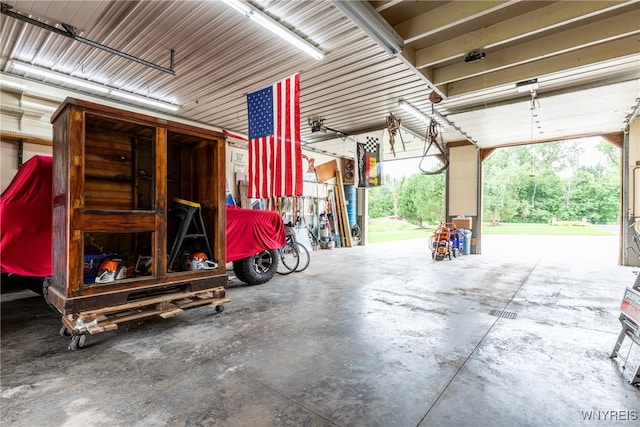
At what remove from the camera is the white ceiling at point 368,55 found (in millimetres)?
3926

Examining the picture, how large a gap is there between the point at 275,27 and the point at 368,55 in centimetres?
175

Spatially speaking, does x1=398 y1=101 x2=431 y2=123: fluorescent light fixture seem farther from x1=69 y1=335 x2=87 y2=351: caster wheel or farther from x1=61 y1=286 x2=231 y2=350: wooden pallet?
x1=69 y1=335 x2=87 y2=351: caster wheel

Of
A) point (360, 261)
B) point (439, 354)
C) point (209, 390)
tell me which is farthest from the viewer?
point (360, 261)

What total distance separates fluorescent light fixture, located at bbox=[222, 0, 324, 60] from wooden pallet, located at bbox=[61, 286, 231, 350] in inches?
139

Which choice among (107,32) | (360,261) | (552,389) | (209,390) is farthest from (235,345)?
(360,261)

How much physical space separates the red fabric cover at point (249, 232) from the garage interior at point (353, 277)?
27.3 inches

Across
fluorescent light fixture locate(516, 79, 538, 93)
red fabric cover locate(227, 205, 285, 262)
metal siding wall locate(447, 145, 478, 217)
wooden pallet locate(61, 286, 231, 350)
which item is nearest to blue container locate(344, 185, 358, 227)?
metal siding wall locate(447, 145, 478, 217)

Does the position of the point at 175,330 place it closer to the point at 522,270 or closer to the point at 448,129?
the point at 522,270

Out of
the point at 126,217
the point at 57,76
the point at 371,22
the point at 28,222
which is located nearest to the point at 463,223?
the point at 371,22

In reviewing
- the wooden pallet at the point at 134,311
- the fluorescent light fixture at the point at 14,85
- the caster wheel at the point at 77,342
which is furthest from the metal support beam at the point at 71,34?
the caster wheel at the point at 77,342

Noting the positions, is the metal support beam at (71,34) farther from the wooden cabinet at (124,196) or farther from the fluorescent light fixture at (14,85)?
the fluorescent light fixture at (14,85)

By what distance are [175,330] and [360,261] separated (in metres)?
5.80

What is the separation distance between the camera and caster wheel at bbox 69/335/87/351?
2.75 meters

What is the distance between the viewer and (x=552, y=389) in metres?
2.11
